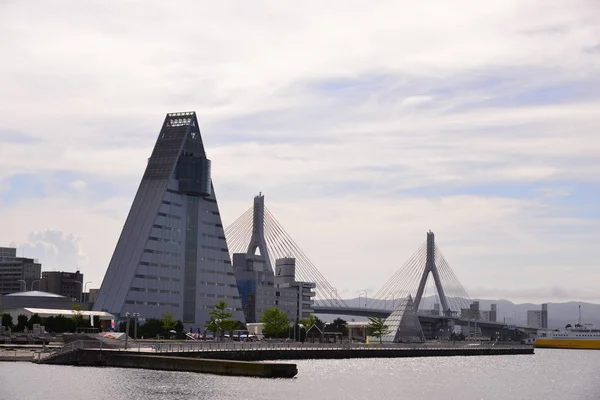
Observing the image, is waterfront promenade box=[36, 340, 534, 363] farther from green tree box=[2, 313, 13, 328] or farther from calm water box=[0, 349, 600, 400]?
green tree box=[2, 313, 13, 328]

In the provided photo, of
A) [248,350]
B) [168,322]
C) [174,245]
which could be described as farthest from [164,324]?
[248,350]

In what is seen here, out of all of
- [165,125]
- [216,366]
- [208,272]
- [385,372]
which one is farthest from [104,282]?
[216,366]

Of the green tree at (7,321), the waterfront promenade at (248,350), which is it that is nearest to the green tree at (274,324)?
the waterfront promenade at (248,350)

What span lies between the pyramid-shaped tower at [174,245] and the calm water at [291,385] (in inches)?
2882

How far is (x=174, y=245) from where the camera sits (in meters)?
182

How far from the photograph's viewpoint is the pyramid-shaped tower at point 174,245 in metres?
175

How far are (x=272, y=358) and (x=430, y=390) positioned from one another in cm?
3755

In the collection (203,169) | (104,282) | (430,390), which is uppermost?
(203,169)

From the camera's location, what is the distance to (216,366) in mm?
84062

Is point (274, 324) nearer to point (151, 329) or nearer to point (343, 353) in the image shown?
point (151, 329)

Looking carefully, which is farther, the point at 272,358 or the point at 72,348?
the point at 272,358

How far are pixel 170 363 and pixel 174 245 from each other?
96386 millimetres

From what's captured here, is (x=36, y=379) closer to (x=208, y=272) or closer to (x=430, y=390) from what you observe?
(x=430, y=390)

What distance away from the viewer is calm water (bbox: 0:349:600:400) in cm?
6706
